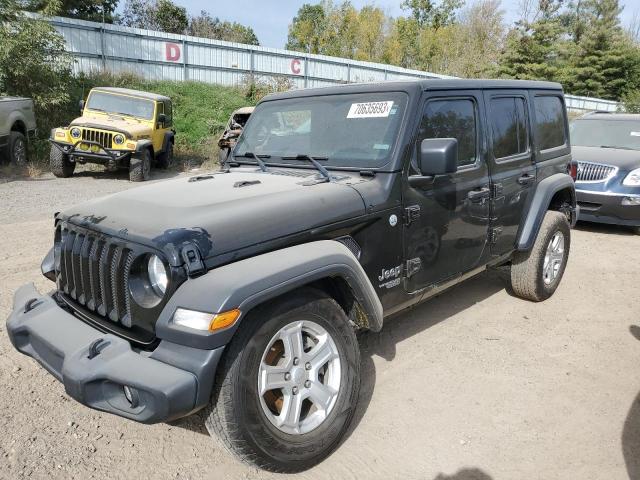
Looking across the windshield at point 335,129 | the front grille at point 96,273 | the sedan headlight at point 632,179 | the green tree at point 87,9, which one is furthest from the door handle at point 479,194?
the green tree at point 87,9

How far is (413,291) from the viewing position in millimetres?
3363

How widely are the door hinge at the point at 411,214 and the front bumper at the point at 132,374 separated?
154 centimetres

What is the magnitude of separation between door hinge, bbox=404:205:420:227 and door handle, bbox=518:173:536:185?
154 cm

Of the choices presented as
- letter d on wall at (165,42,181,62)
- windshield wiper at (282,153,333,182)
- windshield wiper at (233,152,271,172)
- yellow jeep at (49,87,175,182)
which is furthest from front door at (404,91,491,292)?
letter d on wall at (165,42,181,62)

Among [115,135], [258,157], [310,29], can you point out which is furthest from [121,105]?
[310,29]

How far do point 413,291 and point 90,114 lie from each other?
1133 cm

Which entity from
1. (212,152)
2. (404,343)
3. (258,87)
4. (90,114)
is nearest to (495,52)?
(258,87)

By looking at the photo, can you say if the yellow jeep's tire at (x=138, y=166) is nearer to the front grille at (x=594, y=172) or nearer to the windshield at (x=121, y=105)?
the windshield at (x=121, y=105)

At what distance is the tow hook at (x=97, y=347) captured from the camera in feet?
7.39

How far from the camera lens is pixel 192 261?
225 cm

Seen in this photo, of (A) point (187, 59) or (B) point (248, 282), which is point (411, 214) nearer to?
(B) point (248, 282)

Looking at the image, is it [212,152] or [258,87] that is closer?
[212,152]

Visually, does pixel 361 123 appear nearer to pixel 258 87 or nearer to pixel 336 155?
pixel 336 155

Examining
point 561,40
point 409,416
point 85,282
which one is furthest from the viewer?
point 561,40
